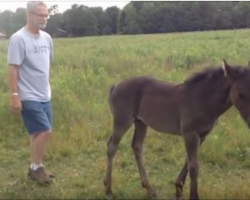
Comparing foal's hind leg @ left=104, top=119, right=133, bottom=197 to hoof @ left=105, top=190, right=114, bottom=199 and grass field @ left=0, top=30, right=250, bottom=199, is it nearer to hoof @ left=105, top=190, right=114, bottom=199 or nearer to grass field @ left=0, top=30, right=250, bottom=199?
hoof @ left=105, top=190, right=114, bottom=199

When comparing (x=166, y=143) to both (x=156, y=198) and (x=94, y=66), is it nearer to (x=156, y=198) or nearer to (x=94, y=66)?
(x=156, y=198)

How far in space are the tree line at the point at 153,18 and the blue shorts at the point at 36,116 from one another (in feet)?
106

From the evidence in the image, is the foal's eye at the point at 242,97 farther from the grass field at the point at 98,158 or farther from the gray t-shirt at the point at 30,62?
the gray t-shirt at the point at 30,62

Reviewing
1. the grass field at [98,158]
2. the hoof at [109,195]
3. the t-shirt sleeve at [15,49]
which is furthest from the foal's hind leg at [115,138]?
the t-shirt sleeve at [15,49]

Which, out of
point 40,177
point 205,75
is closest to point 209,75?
point 205,75

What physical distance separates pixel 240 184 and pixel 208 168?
0.94m

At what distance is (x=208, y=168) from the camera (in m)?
5.93

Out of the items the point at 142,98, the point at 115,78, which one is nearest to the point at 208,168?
the point at 142,98

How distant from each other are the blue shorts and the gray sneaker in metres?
0.50

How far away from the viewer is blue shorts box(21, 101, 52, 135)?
5207 mm

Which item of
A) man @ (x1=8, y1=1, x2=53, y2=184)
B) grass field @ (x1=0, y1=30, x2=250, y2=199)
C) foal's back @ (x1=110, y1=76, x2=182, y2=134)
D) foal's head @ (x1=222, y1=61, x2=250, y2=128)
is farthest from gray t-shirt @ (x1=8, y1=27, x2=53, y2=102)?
foal's head @ (x1=222, y1=61, x2=250, y2=128)

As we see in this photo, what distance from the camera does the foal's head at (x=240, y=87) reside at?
4.11m

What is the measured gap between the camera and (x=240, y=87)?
4.14 meters

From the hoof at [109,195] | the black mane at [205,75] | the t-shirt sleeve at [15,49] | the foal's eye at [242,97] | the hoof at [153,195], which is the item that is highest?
the t-shirt sleeve at [15,49]
